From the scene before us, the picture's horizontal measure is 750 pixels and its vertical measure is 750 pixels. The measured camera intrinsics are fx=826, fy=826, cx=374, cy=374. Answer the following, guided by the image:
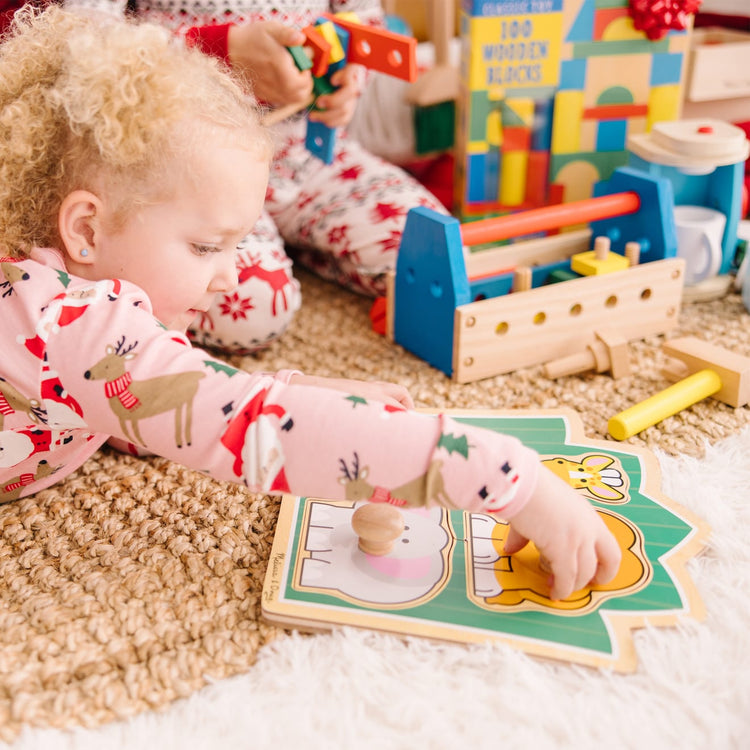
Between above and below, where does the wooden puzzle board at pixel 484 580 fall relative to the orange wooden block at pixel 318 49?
below

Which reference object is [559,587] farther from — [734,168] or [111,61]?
[734,168]

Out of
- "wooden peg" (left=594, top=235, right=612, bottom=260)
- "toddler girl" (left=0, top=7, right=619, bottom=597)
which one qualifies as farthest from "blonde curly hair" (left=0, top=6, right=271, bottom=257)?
"wooden peg" (left=594, top=235, right=612, bottom=260)

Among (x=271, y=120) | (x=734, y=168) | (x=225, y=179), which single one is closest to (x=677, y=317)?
(x=734, y=168)

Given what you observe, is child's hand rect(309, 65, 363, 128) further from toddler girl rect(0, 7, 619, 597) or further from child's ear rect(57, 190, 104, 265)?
child's ear rect(57, 190, 104, 265)

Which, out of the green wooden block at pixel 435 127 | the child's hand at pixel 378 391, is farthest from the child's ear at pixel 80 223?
the green wooden block at pixel 435 127

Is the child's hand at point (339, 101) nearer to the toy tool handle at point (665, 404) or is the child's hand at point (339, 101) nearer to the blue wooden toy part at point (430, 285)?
the blue wooden toy part at point (430, 285)

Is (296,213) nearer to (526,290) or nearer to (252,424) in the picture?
(526,290)

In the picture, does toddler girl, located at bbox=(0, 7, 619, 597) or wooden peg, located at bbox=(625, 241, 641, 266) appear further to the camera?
wooden peg, located at bbox=(625, 241, 641, 266)

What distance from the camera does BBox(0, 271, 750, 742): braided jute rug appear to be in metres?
0.55

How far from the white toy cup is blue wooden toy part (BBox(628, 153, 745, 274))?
0.01m

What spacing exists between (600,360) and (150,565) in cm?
54

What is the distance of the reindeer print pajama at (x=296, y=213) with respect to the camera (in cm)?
100

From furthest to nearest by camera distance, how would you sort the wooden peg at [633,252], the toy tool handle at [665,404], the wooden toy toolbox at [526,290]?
the wooden peg at [633,252]
the wooden toy toolbox at [526,290]
the toy tool handle at [665,404]

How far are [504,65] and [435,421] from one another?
2.64 feet
